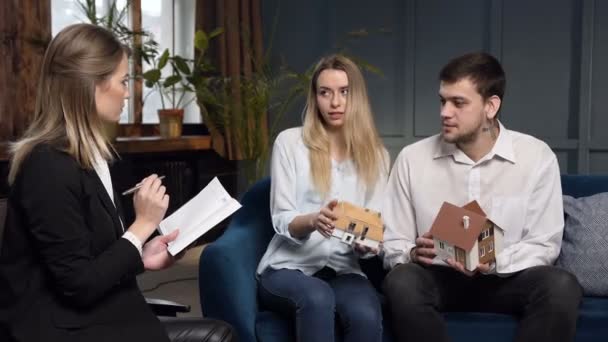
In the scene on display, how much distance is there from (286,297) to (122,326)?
2.39ft

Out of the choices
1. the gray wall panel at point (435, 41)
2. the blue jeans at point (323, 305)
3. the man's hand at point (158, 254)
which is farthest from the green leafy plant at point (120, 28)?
the man's hand at point (158, 254)

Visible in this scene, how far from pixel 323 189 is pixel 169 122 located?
2.80 meters

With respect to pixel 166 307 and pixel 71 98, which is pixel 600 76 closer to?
pixel 166 307

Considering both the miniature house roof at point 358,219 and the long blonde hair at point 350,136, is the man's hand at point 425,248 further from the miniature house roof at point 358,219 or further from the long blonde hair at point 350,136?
the long blonde hair at point 350,136

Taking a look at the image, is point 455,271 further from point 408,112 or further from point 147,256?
point 408,112

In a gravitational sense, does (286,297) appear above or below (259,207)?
below

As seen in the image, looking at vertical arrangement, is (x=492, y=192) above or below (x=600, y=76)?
below

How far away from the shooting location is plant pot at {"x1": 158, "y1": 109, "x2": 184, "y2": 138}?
5086mm

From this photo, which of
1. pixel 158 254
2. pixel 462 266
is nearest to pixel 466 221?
pixel 462 266

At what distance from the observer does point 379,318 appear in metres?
2.23

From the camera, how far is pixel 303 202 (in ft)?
8.38

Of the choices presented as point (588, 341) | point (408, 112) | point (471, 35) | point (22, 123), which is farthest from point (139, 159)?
point (588, 341)

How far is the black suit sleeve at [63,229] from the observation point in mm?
1485

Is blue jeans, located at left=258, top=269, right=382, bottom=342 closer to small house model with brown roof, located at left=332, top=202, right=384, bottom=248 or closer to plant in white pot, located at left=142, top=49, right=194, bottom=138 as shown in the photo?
small house model with brown roof, located at left=332, top=202, right=384, bottom=248
